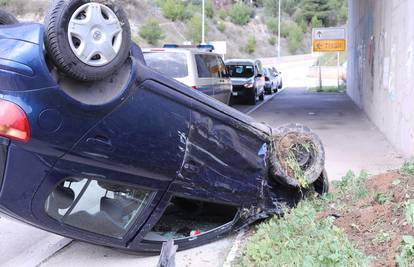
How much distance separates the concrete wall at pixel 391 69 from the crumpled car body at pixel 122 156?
4736 millimetres

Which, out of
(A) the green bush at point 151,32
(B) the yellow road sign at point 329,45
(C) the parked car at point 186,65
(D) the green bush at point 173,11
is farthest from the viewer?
(D) the green bush at point 173,11

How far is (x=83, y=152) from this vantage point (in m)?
3.74

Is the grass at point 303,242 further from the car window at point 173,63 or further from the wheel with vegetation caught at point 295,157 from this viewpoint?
the car window at point 173,63

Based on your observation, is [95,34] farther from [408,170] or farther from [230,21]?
[230,21]

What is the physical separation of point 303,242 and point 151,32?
58445 mm

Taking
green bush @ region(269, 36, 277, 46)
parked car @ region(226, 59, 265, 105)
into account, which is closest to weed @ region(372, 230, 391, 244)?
Answer: parked car @ region(226, 59, 265, 105)

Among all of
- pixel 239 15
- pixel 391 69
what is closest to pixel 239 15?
pixel 239 15

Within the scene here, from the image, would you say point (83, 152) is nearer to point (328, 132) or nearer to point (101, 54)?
point (101, 54)

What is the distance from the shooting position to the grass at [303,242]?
3855mm

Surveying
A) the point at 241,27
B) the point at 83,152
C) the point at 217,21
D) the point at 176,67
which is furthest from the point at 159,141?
the point at 241,27

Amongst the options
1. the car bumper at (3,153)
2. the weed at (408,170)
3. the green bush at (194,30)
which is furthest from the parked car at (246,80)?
the green bush at (194,30)

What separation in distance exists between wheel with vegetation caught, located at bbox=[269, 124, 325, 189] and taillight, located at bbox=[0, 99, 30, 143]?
7.86 ft

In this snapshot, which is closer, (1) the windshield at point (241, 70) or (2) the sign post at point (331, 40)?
(1) the windshield at point (241, 70)

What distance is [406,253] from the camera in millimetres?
3627
